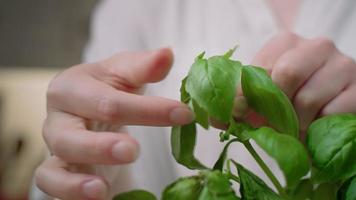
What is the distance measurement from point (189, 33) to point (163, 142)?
0.14 meters

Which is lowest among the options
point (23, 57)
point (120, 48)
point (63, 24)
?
point (23, 57)

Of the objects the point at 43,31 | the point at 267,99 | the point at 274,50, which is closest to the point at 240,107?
the point at 267,99

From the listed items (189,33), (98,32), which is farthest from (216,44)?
(98,32)

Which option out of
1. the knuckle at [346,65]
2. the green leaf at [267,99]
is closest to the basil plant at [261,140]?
the green leaf at [267,99]

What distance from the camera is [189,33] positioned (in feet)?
2.28

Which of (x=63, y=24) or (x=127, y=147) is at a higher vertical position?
(x=127, y=147)

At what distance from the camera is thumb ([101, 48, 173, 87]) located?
335mm

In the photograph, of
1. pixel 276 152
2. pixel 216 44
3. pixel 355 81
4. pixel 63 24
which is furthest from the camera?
pixel 63 24

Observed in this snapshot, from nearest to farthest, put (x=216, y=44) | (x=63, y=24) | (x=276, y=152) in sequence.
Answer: (x=276, y=152) < (x=216, y=44) < (x=63, y=24)

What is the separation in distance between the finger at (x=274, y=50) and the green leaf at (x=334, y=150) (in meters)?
0.10

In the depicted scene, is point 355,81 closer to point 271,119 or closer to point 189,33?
point 271,119

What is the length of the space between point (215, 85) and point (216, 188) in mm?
43

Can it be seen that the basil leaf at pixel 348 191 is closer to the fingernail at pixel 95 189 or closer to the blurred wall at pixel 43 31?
the fingernail at pixel 95 189

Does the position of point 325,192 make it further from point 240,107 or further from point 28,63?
point 28,63
